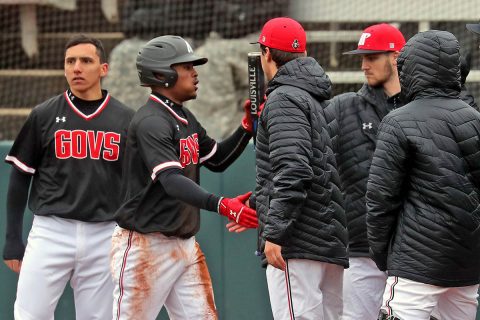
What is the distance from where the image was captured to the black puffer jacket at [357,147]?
585cm

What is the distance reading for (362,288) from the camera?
19.5ft

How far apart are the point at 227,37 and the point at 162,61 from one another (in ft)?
14.5

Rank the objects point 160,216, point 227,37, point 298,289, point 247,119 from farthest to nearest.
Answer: point 227,37
point 247,119
point 160,216
point 298,289

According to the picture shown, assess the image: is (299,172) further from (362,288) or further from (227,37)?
(227,37)

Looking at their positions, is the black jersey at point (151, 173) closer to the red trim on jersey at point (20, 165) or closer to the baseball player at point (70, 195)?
the baseball player at point (70, 195)

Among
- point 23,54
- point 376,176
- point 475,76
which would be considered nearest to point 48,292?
point 376,176

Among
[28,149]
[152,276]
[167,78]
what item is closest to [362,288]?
[152,276]

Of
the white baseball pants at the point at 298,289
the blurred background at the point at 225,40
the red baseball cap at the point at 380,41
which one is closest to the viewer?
the white baseball pants at the point at 298,289

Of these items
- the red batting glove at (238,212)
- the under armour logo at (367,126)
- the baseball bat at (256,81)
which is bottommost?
the red batting glove at (238,212)

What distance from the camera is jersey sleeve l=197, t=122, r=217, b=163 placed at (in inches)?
229

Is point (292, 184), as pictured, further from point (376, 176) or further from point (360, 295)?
point (360, 295)

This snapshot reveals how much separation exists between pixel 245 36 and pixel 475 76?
2.24m

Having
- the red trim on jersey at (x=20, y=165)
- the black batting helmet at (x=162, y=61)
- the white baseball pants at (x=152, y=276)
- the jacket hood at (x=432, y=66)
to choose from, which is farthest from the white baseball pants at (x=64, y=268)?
the jacket hood at (x=432, y=66)

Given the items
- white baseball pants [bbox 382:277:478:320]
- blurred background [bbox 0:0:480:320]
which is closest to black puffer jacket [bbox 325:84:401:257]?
white baseball pants [bbox 382:277:478:320]
